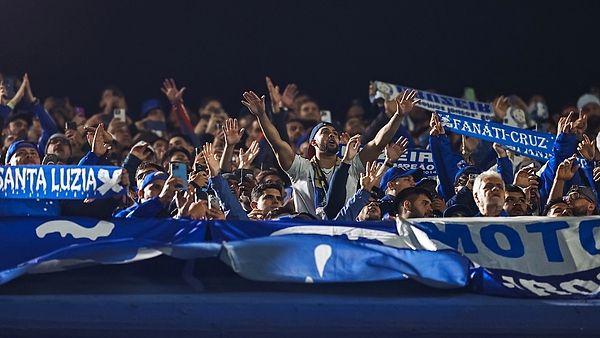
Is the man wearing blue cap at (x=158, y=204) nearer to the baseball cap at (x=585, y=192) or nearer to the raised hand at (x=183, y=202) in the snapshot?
the raised hand at (x=183, y=202)

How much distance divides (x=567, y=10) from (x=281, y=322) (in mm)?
9105

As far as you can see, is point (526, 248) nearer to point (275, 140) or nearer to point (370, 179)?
point (370, 179)

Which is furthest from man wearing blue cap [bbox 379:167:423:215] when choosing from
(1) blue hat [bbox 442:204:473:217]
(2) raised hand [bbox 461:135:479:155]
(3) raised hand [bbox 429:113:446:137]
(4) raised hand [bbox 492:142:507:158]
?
(2) raised hand [bbox 461:135:479:155]

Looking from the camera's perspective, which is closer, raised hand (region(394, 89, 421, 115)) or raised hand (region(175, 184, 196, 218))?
raised hand (region(175, 184, 196, 218))

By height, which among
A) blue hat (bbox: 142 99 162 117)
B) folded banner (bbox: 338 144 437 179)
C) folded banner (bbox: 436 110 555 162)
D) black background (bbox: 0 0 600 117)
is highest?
black background (bbox: 0 0 600 117)

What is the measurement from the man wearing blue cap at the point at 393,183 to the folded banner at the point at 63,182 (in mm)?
2100

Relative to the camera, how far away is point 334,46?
12.2 m

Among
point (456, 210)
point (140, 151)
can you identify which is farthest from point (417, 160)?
point (140, 151)

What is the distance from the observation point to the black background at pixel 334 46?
11852mm

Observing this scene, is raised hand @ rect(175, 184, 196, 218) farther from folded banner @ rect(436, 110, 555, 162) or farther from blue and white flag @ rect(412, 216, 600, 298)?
folded banner @ rect(436, 110, 555, 162)

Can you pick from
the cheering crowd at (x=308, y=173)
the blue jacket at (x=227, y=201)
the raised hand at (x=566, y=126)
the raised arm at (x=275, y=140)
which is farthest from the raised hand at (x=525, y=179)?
the blue jacket at (x=227, y=201)

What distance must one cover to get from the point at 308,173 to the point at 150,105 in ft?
15.6

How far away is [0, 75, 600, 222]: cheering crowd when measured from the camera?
552 cm

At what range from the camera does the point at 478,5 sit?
12.2m
